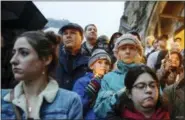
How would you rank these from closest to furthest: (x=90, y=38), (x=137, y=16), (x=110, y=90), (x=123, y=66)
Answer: (x=110, y=90), (x=123, y=66), (x=90, y=38), (x=137, y=16)

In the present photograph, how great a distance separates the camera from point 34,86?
3.26 metres

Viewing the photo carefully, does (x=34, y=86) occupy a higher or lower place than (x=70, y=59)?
lower

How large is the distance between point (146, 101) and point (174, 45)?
450 cm

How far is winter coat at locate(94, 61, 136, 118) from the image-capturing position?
400 cm

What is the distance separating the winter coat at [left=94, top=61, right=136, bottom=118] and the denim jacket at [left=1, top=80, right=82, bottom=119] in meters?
0.78

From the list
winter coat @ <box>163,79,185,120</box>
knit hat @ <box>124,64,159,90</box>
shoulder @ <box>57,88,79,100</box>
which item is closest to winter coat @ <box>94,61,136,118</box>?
knit hat @ <box>124,64,159,90</box>

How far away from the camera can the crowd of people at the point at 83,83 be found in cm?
319

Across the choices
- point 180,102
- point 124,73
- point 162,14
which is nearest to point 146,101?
point 124,73

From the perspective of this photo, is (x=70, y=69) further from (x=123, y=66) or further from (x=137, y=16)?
(x=137, y=16)

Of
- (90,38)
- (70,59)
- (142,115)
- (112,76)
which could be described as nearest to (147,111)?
(142,115)

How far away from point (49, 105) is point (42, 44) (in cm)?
47

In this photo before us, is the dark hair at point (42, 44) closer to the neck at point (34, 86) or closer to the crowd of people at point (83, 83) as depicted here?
the crowd of people at point (83, 83)

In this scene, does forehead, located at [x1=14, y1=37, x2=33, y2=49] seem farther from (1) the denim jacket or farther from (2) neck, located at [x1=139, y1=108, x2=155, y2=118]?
(2) neck, located at [x1=139, y1=108, x2=155, y2=118]

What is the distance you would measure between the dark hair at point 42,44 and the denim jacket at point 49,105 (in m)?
0.24
